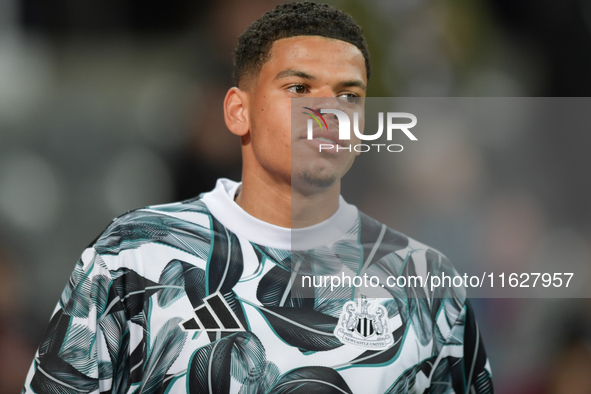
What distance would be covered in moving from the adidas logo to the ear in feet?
1.87

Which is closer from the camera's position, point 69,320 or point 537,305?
point 69,320

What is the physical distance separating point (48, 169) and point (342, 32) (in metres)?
1.71

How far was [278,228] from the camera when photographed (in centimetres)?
166

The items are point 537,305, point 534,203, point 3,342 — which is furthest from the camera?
point 3,342

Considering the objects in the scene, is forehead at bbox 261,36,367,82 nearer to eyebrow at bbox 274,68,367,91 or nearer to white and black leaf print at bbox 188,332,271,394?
eyebrow at bbox 274,68,367,91

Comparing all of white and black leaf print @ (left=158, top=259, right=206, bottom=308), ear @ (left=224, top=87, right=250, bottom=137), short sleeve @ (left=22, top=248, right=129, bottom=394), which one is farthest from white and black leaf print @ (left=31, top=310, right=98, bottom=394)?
ear @ (left=224, top=87, right=250, bottom=137)

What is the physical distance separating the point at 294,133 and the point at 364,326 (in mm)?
623

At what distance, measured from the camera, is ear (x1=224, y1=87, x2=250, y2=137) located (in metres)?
1.75

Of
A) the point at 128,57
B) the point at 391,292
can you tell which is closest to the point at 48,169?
the point at 128,57

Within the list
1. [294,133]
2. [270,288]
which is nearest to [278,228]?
[270,288]

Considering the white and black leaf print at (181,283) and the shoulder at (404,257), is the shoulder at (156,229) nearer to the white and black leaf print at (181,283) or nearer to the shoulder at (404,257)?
the white and black leaf print at (181,283)

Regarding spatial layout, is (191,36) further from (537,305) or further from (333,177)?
(537,305)

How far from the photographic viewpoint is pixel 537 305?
204 centimetres

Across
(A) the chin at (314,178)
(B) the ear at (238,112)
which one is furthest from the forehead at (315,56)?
(A) the chin at (314,178)
